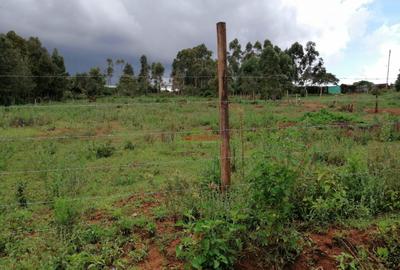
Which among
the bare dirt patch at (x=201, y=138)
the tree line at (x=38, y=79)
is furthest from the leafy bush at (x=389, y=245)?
the tree line at (x=38, y=79)

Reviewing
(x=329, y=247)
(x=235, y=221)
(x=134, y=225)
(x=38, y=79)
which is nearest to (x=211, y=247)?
(x=235, y=221)

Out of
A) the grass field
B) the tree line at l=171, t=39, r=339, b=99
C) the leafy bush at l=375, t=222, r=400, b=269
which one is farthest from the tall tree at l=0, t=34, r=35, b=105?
the leafy bush at l=375, t=222, r=400, b=269

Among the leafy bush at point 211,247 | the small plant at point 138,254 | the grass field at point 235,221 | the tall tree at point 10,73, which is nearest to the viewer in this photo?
the leafy bush at point 211,247

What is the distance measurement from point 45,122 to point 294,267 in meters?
14.8

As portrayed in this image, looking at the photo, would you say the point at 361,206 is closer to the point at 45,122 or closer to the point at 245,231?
the point at 245,231

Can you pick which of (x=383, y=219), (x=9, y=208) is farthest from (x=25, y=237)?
(x=383, y=219)

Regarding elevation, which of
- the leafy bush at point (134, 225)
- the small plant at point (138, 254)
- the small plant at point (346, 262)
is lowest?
the small plant at point (346, 262)

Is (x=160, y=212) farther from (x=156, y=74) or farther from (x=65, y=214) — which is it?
(x=156, y=74)

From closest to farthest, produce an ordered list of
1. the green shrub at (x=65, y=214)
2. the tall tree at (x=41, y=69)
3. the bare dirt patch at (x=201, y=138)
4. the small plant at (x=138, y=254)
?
the small plant at (x=138, y=254), the green shrub at (x=65, y=214), the bare dirt patch at (x=201, y=138), the tall tree at (x=41, y=69)

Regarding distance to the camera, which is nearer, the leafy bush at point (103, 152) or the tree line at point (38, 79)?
the leafy bush at point (103, 152)

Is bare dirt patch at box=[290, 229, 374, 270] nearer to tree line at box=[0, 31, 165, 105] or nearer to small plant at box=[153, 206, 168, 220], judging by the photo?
small plant at box=[153, 206, 168, 220]

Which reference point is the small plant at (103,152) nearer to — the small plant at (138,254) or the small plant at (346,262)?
the small plant at (138,254)

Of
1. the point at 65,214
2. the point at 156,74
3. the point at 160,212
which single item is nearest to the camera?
the point at 65,214

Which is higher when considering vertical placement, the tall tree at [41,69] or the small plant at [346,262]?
the tall tree at [41,69]
